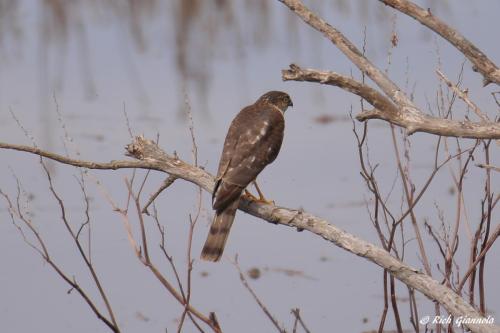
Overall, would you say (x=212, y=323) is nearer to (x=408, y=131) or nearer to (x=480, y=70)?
(x=408, y=131)

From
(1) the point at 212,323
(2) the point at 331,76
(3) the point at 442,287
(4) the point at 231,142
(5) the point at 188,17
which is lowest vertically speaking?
(3) the point at 442,287

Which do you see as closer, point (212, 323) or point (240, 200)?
point (212, 323)

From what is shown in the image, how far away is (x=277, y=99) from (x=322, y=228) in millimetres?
1967

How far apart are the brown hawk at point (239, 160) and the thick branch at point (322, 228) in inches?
4.1

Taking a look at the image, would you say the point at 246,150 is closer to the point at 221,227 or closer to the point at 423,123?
the point at 221,227

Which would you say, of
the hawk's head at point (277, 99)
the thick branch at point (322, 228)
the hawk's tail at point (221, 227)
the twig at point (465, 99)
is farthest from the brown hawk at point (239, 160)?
the twig at point (465, 99)

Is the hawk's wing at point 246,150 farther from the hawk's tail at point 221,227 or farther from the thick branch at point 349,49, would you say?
the thick branch at point 349,49

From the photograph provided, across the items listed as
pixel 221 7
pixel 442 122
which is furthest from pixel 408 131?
pixel 221 7

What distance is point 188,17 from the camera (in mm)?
→ 10977

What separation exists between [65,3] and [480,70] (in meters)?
7.02

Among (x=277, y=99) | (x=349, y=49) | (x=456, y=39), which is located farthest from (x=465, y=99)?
(x=277, y=99)

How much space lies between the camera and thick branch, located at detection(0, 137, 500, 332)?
4328 mm

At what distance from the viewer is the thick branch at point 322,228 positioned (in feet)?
14.2

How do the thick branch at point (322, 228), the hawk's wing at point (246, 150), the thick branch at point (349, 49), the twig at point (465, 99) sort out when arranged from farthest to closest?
the hawk's wing at point (246, 150) < the thick branch at point (349, 49) < the twig at point (465, 99) < the thick branch at point (322, 228)
